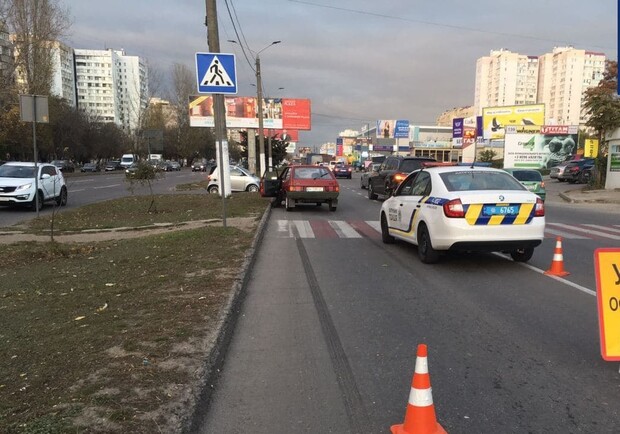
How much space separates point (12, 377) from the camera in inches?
144

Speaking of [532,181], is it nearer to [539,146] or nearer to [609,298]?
[609,298]

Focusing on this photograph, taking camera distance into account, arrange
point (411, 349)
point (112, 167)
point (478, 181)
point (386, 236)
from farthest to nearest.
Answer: point (112, 167) < point (386, 236) < point (478, 181) < point (411, 349)

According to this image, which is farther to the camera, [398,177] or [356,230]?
[398,177]

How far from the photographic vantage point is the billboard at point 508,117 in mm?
59344

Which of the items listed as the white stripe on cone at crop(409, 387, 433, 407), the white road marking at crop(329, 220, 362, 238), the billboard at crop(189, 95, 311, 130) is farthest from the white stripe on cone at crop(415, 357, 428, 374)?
the billboard at crop(189, 95, 311, 130)

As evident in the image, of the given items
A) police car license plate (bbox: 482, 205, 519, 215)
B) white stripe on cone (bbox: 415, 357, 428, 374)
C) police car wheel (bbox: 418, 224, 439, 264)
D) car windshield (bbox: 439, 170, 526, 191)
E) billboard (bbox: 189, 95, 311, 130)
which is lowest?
police car wheel (bbox: 418, 224, 439, 264)

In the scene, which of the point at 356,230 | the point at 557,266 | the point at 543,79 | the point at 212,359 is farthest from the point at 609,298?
the point at 543,79

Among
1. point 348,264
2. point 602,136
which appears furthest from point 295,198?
point 602,136

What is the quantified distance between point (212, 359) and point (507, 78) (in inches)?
4437

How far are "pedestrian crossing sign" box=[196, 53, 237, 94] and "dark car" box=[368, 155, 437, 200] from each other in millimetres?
10072

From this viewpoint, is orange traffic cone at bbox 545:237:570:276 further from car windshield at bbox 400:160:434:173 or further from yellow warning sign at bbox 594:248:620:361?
car windshield at bbox 400:160:434:173

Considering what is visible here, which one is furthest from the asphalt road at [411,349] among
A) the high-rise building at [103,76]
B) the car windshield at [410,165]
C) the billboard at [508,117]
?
the high-rise building at [103,76]

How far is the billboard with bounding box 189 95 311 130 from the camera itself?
51156mm

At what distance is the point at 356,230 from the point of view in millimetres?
12750
